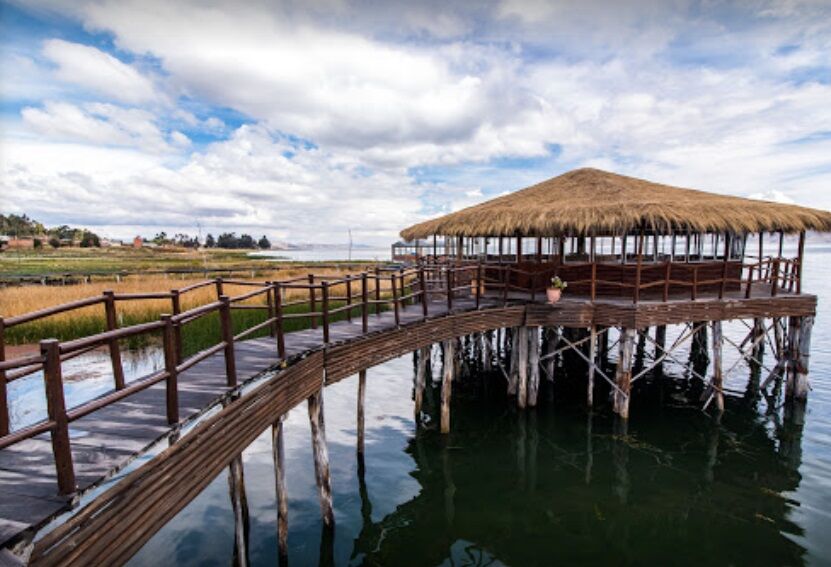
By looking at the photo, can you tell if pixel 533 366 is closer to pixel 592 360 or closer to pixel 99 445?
pixel 592 360

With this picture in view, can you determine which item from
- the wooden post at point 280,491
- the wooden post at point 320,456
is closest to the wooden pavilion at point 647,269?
the wooden post at point 320,456

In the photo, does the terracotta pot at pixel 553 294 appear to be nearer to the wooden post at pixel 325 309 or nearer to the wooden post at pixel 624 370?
the wooden post at pixel 624 370

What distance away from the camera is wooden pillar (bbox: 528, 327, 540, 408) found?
47.8 feet

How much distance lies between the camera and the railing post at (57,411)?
3.44m

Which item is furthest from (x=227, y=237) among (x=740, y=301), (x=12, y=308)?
(x=740, y=301)

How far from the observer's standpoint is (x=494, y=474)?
10961 mm

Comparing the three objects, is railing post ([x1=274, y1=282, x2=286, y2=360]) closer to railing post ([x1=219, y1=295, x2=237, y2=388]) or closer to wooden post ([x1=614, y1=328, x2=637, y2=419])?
railing post ([x1=219, y1=295, x2=237, y2=388])

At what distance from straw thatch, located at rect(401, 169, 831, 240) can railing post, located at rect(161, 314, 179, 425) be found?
1171 centimetres

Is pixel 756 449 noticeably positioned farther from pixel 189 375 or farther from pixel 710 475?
pixel 189 375

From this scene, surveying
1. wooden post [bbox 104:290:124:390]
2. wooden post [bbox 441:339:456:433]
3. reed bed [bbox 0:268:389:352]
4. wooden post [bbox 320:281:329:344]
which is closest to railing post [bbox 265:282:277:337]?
wooden post [bbox 320:281:329:344]

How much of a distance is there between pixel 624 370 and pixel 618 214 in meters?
4.45

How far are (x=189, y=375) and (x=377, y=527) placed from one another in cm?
463

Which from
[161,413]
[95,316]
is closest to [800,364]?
[161,413]

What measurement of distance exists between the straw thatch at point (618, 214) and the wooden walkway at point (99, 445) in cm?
998
